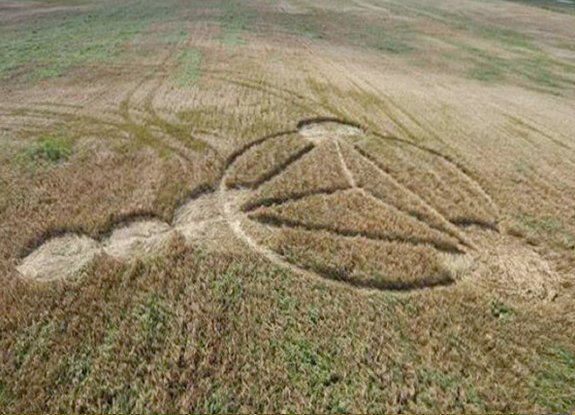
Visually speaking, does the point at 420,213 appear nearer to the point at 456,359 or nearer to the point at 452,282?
the point at 452,282

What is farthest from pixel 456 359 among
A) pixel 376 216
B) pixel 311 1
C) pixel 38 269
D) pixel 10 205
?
pixel 311 1

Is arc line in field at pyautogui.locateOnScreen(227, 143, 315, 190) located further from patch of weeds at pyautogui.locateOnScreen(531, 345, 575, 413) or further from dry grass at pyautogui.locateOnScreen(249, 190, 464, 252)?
patch of weeds at pyautogui.locateOnScreen(531, 345, 575, 413)

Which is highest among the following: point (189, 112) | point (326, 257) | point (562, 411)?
point (189, 112)

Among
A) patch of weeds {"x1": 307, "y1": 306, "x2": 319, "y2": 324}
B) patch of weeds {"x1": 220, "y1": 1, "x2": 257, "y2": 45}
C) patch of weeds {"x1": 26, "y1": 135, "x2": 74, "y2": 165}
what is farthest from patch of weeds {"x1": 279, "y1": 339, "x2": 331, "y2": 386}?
patch of weeds {"x1": 220, "y1": 1, "x2": 257, "y2": 45}

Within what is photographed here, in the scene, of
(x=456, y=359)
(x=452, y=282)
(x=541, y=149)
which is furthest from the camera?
(x=541, y=149)

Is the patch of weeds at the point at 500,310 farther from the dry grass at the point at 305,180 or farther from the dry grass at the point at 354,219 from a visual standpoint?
the dry grass at the point at 305,180

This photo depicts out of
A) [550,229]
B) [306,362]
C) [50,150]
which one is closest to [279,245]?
[306,362]
